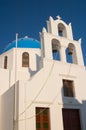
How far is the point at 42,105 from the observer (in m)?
10.3

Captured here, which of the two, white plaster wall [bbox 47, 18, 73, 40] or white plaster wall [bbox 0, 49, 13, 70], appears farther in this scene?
white plaster wall [bbox 0, 49, 13, 70]

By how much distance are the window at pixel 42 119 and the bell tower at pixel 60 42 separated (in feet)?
12.4

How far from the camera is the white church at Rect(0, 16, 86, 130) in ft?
31.9

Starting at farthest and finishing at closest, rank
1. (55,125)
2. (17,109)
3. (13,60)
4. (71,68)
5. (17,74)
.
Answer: (13,60) → (17,74) → (71,68) → (55,125) → (17,109)

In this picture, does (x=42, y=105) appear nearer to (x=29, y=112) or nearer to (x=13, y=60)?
(x=29, y=112)

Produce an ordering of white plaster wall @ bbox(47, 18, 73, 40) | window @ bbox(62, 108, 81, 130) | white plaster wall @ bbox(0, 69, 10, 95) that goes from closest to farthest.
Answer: window @ bbox(62, 108, 81, 130)
white plaster wall @ bbox(47, 18, 73, 40)
white plaster wall @ bbox(0, 69, 10, 95)

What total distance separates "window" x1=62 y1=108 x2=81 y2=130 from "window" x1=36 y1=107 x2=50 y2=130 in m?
1.26

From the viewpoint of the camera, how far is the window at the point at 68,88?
38.3 feet

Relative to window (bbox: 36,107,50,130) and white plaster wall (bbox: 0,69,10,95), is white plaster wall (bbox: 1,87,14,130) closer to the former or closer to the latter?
window (bbox: 36,107,50,130)

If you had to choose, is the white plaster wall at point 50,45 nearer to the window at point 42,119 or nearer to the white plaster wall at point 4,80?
the window at point 42,119

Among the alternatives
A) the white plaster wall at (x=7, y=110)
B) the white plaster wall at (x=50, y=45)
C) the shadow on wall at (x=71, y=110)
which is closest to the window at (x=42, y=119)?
the shadow on wall at (x=71, y=110)

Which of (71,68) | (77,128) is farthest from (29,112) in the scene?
(71,68)

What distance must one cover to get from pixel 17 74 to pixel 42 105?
564cm

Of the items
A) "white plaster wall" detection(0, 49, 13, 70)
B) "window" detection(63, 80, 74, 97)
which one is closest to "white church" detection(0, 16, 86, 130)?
"window" detection(63, 80, 74, 97)
